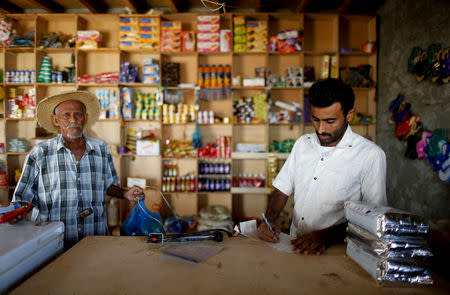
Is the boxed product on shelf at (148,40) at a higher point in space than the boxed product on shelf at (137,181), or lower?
higher

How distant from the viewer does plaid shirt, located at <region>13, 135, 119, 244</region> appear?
197cm

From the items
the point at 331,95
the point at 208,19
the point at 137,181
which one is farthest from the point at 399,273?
the point at 208,19

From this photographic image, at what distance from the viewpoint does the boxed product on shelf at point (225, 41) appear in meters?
4.23

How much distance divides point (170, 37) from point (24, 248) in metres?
3.89

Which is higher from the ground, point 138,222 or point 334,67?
point 334,67

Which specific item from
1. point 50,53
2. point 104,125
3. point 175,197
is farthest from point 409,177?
point 50,53

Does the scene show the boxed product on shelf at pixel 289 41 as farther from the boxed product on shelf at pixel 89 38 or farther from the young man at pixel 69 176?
the young man at pixel 69 176

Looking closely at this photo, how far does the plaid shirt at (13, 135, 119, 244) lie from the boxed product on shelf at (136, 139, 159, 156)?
208 cm

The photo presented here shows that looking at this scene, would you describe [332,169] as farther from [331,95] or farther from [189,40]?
[189,40]

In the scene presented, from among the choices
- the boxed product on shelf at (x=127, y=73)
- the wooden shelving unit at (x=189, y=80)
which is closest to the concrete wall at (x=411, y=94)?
the wooden shelving unit at (x=189, y=80)

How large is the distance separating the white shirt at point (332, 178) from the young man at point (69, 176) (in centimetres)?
121

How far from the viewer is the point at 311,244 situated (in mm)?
1337

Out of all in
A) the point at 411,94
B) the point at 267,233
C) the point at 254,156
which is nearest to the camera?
the point at 267,233

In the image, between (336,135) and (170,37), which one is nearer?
(336,135)
